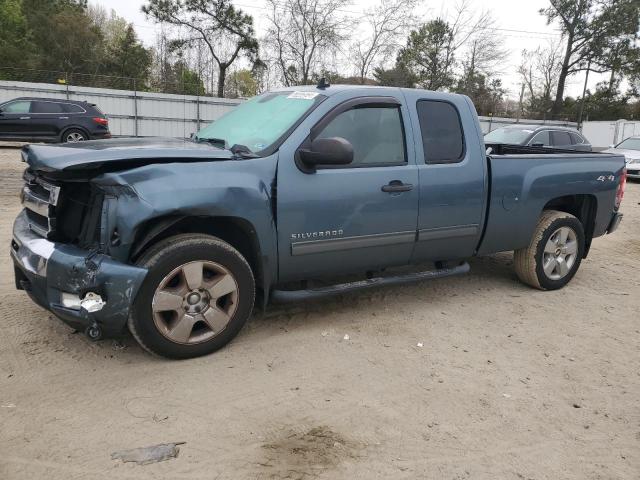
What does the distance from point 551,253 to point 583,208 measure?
Result: 27.1 inches

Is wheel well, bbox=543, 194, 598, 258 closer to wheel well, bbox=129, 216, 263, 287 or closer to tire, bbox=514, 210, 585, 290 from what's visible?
tire, bbox=514, 210, 585, 290

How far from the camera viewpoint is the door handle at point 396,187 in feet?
13.3

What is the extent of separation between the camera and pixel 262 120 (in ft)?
13.5

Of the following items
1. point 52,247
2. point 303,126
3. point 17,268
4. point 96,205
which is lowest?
point 17,268

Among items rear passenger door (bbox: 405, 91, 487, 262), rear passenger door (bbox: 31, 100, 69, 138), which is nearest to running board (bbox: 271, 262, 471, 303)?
rear passenger door (bbox: 405, 91, 487, 262)

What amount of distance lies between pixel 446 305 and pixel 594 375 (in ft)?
4.69

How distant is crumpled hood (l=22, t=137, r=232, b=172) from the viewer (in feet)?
10.5

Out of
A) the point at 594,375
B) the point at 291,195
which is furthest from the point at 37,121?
the point at 594,375

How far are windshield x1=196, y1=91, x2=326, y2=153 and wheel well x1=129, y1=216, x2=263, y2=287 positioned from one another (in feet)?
1.82

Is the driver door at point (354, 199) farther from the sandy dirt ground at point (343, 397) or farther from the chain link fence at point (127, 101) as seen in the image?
the chain link fence at point (127, 101)

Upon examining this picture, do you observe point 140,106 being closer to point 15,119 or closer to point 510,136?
point 15,119

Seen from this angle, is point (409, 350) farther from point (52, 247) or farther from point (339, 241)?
point (52, 247)

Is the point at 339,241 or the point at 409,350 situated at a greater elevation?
the point at 339,241

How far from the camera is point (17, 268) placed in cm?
366
